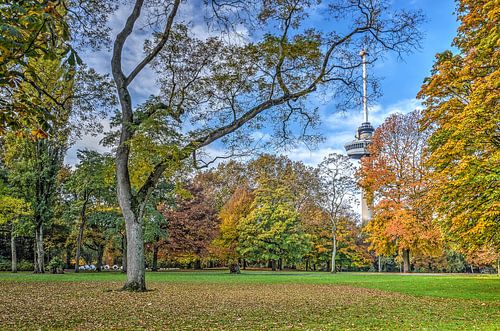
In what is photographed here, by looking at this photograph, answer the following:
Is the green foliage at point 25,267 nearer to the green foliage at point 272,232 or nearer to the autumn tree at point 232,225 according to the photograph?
the autumn tree at point 232,225

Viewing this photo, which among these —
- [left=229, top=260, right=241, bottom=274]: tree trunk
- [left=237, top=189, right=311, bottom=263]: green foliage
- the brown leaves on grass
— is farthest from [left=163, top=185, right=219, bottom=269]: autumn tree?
the brown leaves on grass

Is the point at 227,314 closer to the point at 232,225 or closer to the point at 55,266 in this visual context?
the point at 55,266

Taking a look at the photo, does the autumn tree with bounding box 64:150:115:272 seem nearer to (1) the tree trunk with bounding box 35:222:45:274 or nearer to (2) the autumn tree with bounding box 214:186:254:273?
(1) the tree trunk with bounding box 35:222:45:274

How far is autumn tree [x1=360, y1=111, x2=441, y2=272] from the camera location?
31.5 meters

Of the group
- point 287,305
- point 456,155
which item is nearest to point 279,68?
point 456,155

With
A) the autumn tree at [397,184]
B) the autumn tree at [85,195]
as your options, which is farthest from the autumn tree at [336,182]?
the autumn tree at [85,195]

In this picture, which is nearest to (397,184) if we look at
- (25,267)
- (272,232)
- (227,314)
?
(272,232)

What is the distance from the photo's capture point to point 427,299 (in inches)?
509

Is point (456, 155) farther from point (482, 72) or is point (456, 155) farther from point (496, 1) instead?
point (496, 1)

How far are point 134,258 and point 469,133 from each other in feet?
41.0

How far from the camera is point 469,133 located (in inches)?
509

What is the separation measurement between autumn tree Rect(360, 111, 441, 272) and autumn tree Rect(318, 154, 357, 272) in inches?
86.8

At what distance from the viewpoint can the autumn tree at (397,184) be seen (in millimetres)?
31547

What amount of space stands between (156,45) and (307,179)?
27645 mm
